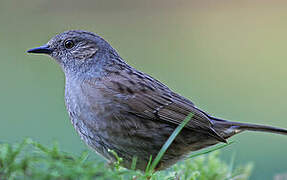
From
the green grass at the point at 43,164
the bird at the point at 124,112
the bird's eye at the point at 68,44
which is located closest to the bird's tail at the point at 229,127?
the bird at the point at 124,112

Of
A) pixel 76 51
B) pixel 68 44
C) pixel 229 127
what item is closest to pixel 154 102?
pixel 229 127

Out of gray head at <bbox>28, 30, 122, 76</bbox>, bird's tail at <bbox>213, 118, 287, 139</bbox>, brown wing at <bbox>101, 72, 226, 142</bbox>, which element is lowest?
bird's tail at <bbox>213, 118, 287, 139</bbox>

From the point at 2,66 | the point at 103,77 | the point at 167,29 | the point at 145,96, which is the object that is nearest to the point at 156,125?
the point at 145,96

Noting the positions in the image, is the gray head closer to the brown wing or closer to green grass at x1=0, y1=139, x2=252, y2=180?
the brown wing

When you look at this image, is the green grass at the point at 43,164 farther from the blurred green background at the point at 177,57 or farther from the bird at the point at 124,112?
the blurred green background at the point at 177,57

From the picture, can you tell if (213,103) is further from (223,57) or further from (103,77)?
(103,77)

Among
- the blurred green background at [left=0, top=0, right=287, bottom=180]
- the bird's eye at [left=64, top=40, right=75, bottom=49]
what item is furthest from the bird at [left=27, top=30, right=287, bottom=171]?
the blurred green background at [left=0, top=0, right=287, bottom=180]

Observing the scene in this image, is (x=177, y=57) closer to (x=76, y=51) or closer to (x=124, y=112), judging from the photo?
(x=76, y=51)
